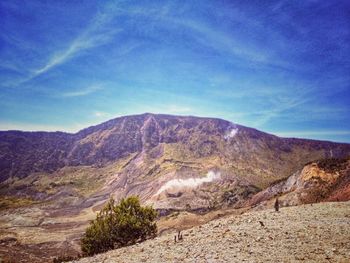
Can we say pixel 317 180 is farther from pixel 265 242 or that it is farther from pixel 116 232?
pixel 265 242

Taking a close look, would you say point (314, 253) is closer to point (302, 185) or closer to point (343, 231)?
point (343, 231)

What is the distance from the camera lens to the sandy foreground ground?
17.4m

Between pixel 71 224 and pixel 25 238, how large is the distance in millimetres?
24744

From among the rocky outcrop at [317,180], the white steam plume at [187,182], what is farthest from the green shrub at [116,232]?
the white steam plume at [187,182]

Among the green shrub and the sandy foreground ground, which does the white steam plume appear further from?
the sandy foreground ground

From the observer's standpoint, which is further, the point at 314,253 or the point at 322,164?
the point at 322,164

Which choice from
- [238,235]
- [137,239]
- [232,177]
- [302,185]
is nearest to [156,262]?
[238,235]

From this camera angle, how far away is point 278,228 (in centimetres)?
2317

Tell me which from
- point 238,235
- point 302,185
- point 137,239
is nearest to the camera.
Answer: point 238,235

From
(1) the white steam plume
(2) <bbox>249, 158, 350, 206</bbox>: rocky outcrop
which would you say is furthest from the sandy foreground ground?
(1) the white steam plume

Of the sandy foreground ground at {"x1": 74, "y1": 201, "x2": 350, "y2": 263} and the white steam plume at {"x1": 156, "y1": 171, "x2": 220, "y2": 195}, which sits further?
the white steam plume at {"x1": 156, "y1": 171, "x2": 220, "y2": 195}

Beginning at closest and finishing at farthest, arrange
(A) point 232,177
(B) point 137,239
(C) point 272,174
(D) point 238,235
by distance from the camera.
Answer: (D) point 238,235
(B) point 137,239
(A) point 232,177
(C) point 272,174

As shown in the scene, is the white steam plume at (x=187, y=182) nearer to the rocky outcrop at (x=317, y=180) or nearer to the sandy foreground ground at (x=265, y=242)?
the rocky outcrop at (x=317, y=180)

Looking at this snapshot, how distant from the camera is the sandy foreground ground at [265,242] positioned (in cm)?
1741
